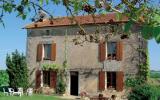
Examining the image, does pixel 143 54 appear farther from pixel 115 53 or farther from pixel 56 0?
pixel 56 0

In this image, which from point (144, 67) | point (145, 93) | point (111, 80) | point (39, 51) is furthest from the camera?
point (39, 51)

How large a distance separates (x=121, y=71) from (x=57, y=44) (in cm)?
571

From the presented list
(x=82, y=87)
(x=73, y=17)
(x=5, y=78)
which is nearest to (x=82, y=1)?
(x=73, y=17)

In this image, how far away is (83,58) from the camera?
3109 centimetres

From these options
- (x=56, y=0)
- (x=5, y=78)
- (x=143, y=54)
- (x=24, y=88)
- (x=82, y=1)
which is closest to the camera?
(x=82, y=1)

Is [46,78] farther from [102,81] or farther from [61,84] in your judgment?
[102,81]

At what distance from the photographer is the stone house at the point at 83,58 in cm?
2923

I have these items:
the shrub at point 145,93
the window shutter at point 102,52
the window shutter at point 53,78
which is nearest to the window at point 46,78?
the window shutter at point 53,78

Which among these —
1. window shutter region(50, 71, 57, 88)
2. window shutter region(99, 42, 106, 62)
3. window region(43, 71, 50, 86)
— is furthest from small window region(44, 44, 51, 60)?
window shutter region(99, 42, 106, 62)

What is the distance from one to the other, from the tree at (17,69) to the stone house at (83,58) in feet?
4.07

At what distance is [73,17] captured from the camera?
180 inches

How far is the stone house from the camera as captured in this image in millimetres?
29234

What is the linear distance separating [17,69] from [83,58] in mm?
5055

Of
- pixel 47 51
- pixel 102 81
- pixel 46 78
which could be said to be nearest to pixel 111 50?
pixel 102 81
